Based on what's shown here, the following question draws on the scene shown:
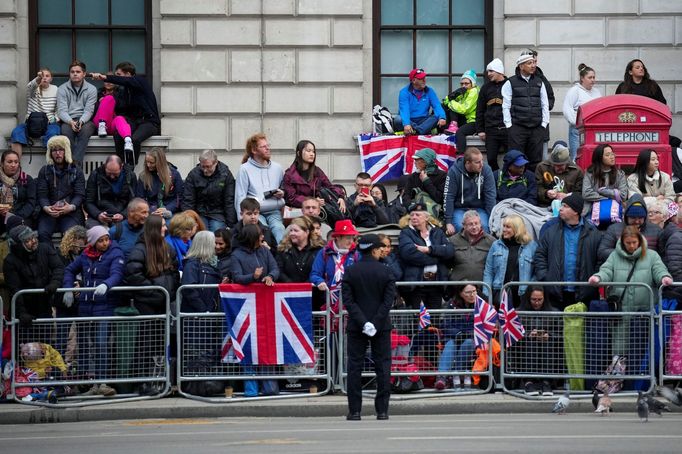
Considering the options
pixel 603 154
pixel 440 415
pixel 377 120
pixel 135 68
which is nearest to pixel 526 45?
pixel 377 120

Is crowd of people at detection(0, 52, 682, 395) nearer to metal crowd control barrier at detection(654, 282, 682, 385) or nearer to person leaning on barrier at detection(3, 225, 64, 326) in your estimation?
person leaning on barrier at detection(3, 225, 64, 326)

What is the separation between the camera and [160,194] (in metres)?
21.5

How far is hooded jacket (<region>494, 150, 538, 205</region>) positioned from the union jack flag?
9.92 feet

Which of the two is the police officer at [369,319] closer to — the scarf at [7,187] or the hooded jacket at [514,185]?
the hooded jacket at [514,185]

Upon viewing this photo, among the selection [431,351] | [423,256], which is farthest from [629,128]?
[431,351]

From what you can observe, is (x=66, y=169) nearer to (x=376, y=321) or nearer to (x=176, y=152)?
(x=176, y=152)

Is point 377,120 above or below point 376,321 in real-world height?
above

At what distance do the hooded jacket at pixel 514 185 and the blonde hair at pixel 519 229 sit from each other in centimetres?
189

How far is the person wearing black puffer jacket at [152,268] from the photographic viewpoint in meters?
19.0

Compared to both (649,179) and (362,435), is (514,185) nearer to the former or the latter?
(649,179)

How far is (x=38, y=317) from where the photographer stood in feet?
62.3

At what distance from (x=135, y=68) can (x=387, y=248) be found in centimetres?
728

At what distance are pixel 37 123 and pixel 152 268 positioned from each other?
206 inches

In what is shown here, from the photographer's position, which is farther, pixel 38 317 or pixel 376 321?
pixel 38 317
